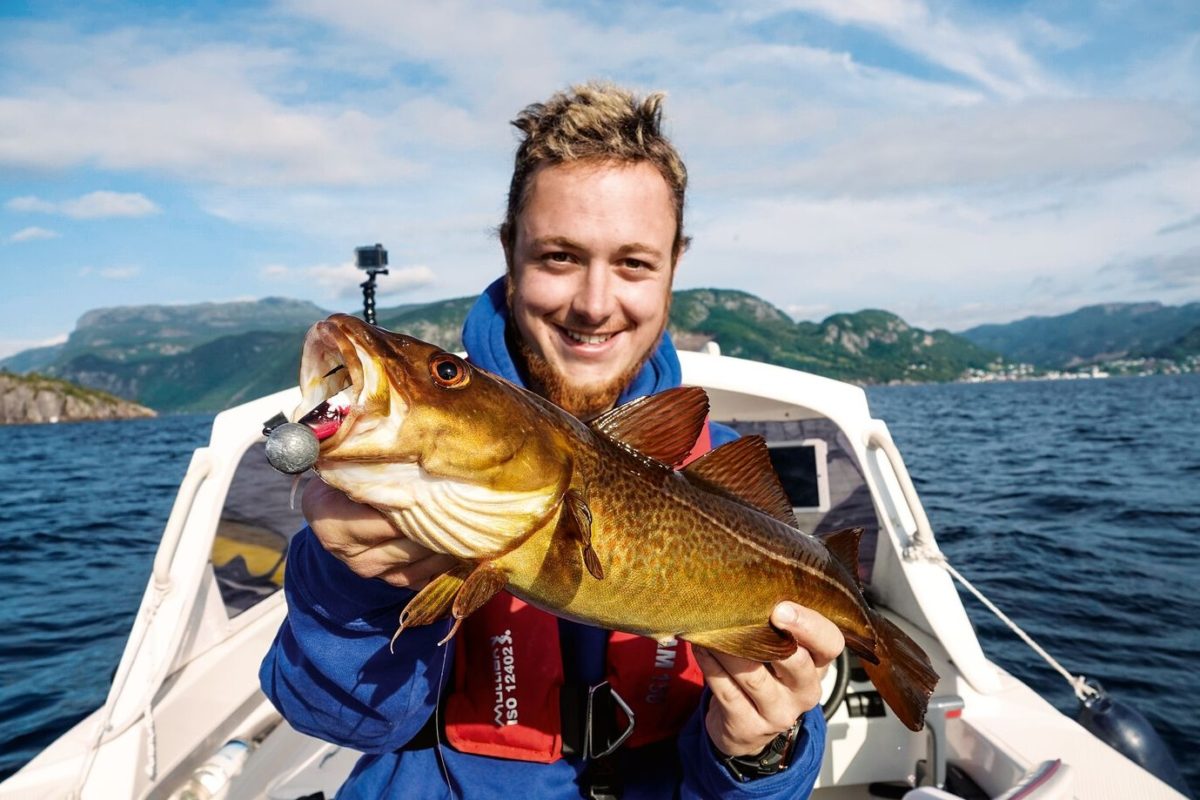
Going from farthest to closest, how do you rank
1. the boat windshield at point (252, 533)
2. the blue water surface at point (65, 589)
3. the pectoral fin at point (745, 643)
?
the blue water surface at point (65, 589), the boat windshield at point (252, 533), the pectoral fin at point (745, 643)

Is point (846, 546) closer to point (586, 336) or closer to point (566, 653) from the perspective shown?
point (566, 653)

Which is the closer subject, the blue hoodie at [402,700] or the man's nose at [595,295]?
the blue hoodie at [402,700]

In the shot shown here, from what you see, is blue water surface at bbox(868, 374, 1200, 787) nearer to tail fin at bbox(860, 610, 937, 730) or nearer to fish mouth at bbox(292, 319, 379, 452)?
A: tail fin at bbox(860, 610, 937, 730)

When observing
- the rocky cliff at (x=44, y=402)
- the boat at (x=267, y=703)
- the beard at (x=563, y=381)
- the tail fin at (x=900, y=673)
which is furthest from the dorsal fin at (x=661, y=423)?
the rocky cliff at (x=44, y=402)

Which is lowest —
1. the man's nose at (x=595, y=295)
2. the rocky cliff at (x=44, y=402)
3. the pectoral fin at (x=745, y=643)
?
the rocky cliff at (x=44, y=402)

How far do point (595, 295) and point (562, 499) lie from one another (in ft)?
4.30

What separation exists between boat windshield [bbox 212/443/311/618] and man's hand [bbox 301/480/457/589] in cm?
354

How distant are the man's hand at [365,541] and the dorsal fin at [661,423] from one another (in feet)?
2.15

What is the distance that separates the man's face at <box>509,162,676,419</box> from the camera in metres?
3.03

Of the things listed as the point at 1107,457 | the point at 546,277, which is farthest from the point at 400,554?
the point at 1107,457

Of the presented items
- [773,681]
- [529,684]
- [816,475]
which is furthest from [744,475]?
[816,475]

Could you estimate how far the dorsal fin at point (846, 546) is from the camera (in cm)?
286

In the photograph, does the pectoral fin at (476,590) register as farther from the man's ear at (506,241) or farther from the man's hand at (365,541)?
the man's ear at (506,241)

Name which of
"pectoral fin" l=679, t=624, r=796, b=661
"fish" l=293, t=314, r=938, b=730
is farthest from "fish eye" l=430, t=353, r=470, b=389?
"pectoral fin" l=679, t=624, r=796, b=661
